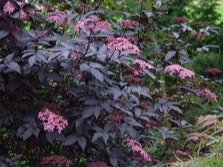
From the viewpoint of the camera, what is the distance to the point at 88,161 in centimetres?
203

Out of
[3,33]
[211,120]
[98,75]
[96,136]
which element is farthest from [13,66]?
[211,120]

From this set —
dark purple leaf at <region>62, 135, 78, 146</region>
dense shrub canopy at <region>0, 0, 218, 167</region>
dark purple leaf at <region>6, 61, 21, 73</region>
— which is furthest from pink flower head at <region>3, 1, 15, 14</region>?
dark purple leaf at <region>62, 135, 78, 146</region>

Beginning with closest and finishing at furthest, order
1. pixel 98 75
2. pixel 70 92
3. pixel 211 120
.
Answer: pixel 211 120
pixel 98 75
pixel 70 92

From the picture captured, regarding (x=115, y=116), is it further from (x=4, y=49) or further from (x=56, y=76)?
(x=4, y=49)

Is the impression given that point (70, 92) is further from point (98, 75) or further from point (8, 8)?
point (8, 8)

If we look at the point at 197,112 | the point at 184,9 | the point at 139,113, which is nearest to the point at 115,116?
the point at 139,113

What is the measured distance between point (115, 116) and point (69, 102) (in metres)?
0.31

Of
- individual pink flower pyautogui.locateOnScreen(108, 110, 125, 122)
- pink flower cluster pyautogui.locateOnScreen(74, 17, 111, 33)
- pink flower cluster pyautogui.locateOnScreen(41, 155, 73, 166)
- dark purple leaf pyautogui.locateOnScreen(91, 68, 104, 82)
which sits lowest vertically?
pink flower cluster pyautogui.locateOnScreen(41, 155, 73, 166)

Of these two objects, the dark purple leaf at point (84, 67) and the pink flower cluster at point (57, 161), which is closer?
the dark purple leaf at point (84, 67)

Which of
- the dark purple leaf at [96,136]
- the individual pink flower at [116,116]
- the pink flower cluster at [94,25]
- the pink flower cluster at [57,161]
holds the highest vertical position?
the pink flower cluster at [94,25]

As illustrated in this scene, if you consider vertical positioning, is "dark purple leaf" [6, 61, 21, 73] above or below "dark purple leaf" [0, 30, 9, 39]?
below

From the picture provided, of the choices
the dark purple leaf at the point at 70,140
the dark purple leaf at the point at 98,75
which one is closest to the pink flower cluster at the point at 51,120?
the dark purple leaf at the point at 70,140

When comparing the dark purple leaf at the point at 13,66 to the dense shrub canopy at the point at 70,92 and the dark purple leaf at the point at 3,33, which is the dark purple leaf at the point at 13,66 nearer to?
the dense shrub canopy at the point at 70,92

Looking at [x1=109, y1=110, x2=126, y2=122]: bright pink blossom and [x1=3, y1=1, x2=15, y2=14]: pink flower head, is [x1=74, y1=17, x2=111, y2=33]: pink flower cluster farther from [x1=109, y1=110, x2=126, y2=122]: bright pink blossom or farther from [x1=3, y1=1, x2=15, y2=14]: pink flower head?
[x1=109, y1=110, x2=126, y2=122]: bright pink blossom
